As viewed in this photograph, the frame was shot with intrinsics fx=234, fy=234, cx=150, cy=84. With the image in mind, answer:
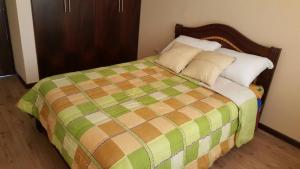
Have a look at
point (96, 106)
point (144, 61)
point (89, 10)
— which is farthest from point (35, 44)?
point (96, 106)

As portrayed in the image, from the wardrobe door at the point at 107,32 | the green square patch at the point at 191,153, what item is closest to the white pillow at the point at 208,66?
the green square patch at the point at 191,153

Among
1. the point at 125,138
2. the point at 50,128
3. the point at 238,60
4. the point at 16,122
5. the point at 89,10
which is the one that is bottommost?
the point at 16,122

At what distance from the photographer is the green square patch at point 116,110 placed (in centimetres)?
168

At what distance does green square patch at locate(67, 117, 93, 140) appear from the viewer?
1525mm

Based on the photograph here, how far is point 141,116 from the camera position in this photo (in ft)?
5.51

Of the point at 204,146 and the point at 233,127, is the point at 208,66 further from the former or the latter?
the point at 204,146

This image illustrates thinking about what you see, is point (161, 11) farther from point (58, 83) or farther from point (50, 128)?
point (50, 128)

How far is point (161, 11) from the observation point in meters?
3.48

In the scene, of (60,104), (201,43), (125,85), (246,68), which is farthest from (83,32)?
(246,68)

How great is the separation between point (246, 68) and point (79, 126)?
1.63 meters

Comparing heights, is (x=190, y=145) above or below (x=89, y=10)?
below

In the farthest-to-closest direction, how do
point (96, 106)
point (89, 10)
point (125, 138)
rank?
point (89, 10) → point (96, 106) → point (125, 138)

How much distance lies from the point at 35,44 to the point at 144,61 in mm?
1415

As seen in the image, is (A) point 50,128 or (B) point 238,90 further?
(B) point 238,90
